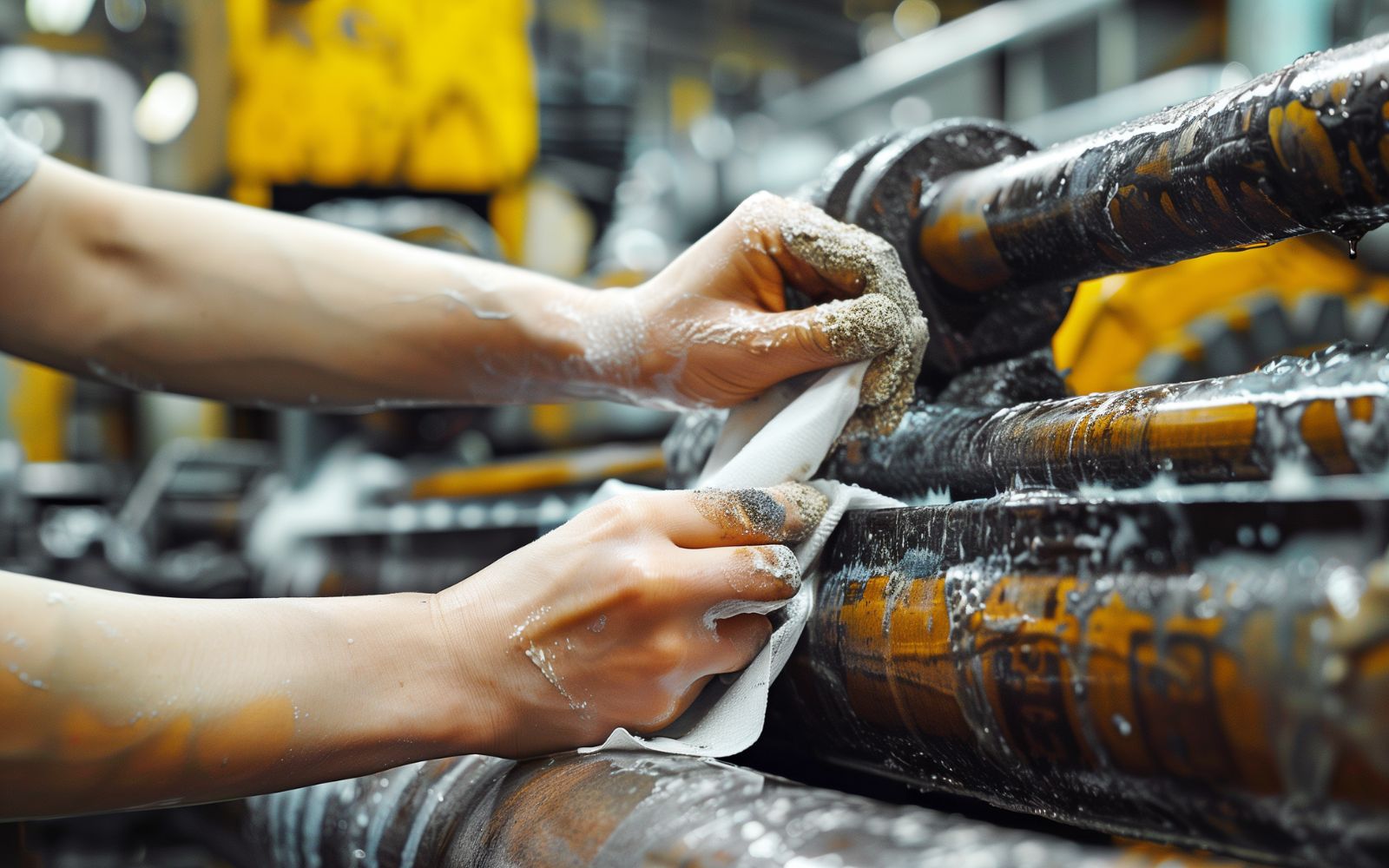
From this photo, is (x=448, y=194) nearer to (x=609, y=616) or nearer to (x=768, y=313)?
(x=768, y=313)

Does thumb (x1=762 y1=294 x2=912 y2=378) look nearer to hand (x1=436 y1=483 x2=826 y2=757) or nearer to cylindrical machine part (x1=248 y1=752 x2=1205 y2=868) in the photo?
hand (x1=436 y1=483 x2=826 y2=757)

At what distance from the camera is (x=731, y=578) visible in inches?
29.3

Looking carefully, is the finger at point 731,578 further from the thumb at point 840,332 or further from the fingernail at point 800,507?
the thumb at point 840,332

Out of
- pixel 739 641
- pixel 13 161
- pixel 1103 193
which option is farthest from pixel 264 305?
pixel 1103 193

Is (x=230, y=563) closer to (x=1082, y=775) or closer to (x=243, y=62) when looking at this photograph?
(x=243, y=62)

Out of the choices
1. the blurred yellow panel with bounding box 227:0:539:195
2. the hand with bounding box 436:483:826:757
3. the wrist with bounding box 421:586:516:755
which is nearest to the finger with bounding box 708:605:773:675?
the hand with bounding box 436:483:826:757

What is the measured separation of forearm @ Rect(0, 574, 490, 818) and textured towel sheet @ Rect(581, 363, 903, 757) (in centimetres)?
15

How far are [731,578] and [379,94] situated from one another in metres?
3.42

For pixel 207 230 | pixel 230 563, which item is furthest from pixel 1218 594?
pixel 230 563

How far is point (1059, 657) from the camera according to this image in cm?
56

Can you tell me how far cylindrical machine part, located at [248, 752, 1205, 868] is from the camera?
51cm

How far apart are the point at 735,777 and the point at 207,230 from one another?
830mm

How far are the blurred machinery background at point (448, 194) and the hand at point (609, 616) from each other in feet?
0.79

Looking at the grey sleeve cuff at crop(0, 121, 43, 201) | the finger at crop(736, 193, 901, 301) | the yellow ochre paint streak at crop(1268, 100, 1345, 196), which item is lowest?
the finger at crop(736, 193, 901, 301)
